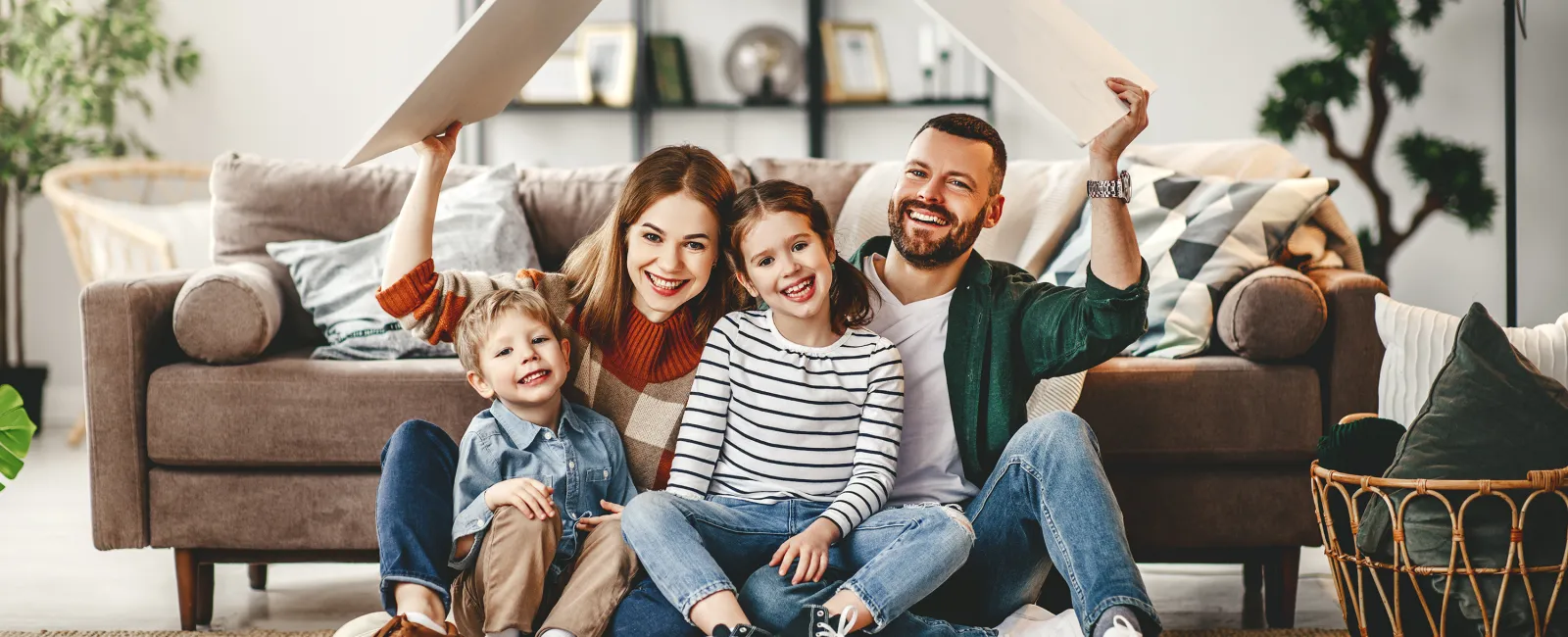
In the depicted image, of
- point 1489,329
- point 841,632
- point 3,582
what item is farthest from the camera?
point 3,582

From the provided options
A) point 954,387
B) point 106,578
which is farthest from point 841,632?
point 106,578

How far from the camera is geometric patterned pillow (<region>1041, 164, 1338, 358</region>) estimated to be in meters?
2.10

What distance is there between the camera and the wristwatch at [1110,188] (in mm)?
1435

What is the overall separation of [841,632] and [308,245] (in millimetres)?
1476

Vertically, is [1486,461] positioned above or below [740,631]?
above

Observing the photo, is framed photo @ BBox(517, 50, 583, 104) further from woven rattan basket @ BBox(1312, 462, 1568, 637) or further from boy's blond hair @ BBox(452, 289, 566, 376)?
woven rattan basket @ BBox(1312, 462, 1568, 637)

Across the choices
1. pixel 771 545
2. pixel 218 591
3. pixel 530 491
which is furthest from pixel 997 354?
pixel 218 591

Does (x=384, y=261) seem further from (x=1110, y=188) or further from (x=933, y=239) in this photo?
(x=1110, y=188)

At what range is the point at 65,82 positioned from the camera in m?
3.74

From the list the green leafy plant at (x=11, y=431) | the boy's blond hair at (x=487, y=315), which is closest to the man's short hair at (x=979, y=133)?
the boy's blond hair at (x=487, y=315)

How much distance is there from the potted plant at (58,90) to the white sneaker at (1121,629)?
357 centimetres

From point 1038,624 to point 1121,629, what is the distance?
188mm

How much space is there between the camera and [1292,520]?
1.98 metres

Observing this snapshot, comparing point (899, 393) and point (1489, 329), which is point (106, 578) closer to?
point (899, 393)
